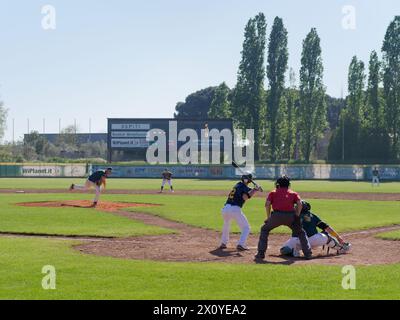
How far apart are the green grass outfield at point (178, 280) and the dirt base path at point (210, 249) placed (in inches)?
40.9

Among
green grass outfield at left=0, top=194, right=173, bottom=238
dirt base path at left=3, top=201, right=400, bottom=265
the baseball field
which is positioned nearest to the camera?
the baseball field

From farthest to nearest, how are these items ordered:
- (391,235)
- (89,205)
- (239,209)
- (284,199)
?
(89,205) → (391,235) → (239,209) → (284,199)

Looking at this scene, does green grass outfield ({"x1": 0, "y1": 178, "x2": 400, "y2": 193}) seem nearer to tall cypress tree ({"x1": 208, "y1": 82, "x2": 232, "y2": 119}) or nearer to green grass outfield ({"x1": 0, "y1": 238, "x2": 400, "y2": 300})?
green grass outfield ({"x1": 0, "y1": 238, "x2": 400, "y2": 300})

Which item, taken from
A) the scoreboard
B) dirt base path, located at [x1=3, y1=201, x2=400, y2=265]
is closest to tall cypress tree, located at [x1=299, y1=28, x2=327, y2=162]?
the scoreboard

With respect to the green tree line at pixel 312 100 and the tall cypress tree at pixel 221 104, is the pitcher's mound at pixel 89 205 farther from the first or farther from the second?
the tall cypress tree at pixel 221 104

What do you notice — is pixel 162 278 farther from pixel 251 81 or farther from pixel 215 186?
pixel 251 81

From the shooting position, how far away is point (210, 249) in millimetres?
16141

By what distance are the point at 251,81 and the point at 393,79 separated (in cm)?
1998

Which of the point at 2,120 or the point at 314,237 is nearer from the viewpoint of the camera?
the point at 314,237

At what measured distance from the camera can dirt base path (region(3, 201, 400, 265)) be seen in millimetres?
14305

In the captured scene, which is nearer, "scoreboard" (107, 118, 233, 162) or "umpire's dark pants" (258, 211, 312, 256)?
"umpire's dark pants" (258, 211, 312, 256)

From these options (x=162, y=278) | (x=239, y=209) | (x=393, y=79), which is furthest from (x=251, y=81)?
(x=162, y=278)

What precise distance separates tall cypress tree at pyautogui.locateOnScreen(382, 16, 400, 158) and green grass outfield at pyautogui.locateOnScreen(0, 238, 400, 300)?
2953 inches

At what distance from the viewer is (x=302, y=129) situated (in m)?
90.6
